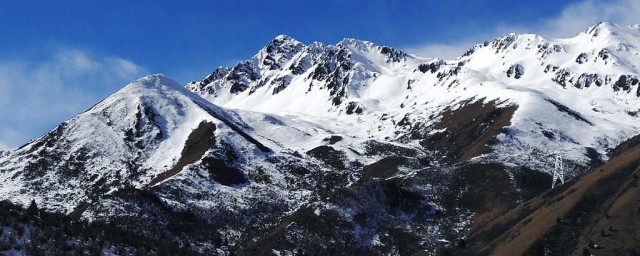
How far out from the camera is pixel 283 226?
563 feet

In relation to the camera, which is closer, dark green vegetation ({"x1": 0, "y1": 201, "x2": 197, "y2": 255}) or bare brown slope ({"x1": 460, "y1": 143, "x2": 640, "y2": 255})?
dark green vegetation ({"x1": 0, "y1": 201, "x2": 197, "y2": 255})

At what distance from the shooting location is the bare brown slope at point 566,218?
4808 inches

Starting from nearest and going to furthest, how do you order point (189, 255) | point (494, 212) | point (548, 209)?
point (189, 255) → point (548, 209) → point (494, 212)

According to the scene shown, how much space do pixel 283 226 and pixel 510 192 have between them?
64.2m

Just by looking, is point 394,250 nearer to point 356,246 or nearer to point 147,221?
point 356,246

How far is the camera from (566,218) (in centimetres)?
12988

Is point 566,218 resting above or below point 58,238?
above

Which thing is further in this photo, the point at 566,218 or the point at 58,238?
the point at 566,218

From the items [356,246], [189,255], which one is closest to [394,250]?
[356,246]

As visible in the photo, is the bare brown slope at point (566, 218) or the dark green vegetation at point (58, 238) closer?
the dark green vegetation at point (58, 238)

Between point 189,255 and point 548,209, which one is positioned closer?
point 189,255

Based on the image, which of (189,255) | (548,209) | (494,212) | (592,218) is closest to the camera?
(189,255)

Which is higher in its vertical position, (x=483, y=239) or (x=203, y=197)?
(x=203, y=197)

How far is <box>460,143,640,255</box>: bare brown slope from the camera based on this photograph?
122125 millimetres
